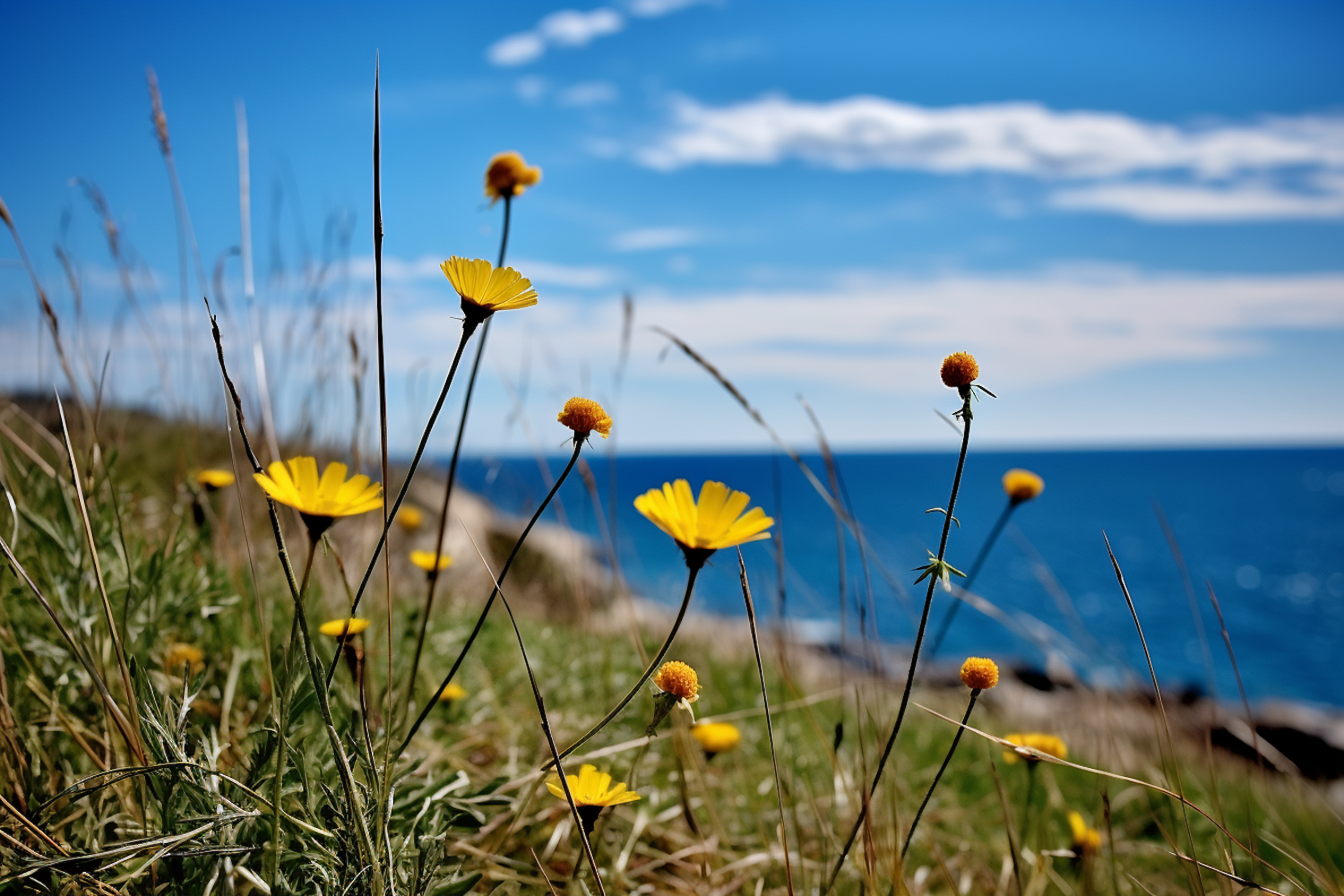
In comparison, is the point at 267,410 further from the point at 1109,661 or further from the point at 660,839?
the point at 1109,661

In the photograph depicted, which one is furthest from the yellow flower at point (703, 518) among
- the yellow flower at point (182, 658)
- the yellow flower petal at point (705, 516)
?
the yellow flower at point (182, 658)

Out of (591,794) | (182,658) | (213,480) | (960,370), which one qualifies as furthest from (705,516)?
(213,480)

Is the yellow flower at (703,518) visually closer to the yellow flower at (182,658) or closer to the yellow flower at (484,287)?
the yellow flower at (484,287)

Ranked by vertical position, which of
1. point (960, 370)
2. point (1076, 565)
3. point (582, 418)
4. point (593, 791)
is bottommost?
point (1076, 565)

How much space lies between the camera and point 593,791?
1.04 m

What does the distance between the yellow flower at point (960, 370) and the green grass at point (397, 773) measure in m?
0.45

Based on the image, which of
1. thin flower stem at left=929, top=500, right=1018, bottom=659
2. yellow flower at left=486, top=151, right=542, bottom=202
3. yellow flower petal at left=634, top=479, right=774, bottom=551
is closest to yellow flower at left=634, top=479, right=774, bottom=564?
yellow flower petal at left=634, top=479, right=774, bottom=551

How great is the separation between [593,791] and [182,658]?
3.15ft

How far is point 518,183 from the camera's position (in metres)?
1.29

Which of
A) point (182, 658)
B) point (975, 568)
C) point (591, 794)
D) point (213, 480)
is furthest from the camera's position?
point (213, 480)

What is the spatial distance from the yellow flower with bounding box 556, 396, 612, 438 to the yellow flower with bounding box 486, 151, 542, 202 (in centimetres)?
55

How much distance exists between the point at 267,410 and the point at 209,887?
37.4 inches

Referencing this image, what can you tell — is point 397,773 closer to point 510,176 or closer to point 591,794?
point 591,794

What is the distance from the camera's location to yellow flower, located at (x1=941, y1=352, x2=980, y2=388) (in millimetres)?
877
